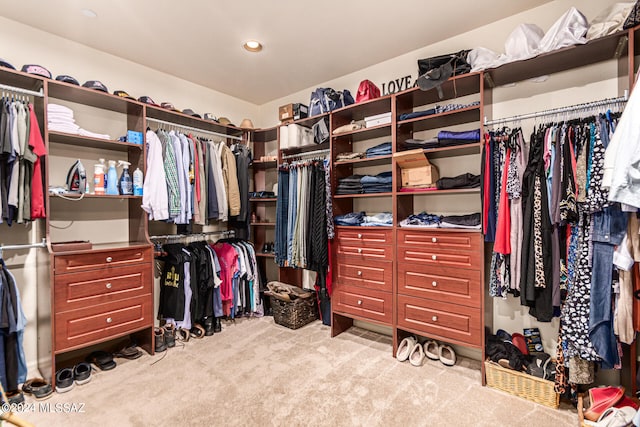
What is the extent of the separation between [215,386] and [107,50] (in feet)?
9.79

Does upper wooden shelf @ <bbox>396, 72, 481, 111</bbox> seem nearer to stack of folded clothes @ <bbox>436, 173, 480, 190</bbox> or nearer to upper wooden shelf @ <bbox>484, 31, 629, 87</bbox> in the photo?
upper wooden shelf @ <bbox>484, 31, 629, 87</bbox>

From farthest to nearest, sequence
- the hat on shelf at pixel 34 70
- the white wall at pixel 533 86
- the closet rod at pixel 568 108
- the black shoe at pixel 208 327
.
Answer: the black shoe at pixel 208 327
the hat on shelf at pixel 34 70
the white wall at pixel 533 86
the closet rod at pixel 568 108

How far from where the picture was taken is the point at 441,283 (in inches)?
93.7

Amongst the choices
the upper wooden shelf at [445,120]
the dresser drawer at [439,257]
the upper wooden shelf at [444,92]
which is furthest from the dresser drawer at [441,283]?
the upper wooden shelf at [444,92]

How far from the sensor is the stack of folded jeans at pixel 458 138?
2.25m

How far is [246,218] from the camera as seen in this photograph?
139 inches

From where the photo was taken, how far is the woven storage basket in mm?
3246

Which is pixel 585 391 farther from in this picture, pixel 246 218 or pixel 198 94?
pixel 198 94

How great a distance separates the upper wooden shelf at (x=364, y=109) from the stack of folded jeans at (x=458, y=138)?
1.97ft

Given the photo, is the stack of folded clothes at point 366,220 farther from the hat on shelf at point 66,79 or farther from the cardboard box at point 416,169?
the hat on shelf at point 66,79

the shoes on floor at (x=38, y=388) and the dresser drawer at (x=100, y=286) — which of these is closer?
the shoes on floor at (x=38, y=388)

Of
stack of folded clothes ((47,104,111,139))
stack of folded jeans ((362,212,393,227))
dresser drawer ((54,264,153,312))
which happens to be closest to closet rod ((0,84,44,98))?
stack of folded clothes ((47,104,111,139))

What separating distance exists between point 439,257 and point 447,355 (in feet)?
2.76

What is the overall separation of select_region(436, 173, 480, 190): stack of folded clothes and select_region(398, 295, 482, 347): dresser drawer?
885 millimetres
